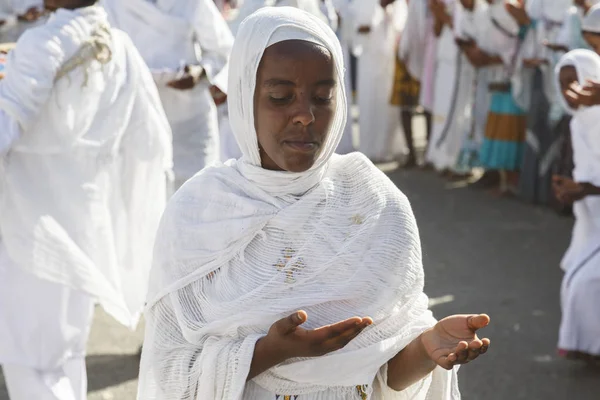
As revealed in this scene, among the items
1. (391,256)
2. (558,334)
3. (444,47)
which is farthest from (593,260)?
(444,47)

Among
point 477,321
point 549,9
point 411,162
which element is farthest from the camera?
point 411,162

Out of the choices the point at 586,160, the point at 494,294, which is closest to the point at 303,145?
the point at 586,160

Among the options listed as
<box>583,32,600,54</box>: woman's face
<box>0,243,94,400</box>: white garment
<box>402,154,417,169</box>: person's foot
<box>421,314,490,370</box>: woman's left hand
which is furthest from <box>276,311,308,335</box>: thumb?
<box>402,154,417,169</box>: person's foot

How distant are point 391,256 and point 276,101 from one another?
0.45m

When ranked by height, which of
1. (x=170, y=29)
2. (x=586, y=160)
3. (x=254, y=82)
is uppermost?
(x=254, y=82)

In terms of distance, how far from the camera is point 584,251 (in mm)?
5234

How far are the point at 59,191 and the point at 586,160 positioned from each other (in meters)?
2.79

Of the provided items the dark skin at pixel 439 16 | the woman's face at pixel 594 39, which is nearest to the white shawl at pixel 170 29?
the woman's face at pixel 594 39

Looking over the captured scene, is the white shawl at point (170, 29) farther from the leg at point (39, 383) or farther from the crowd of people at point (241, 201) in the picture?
the leg at point (39, 383)

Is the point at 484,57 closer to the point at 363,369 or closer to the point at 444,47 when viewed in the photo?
the point at 444,47

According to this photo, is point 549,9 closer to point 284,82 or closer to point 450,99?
point 450,99

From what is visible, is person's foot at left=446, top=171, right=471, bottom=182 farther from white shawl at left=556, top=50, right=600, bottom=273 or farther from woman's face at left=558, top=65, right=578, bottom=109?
white shawl at left=556, top=50, right=600, bottom=273

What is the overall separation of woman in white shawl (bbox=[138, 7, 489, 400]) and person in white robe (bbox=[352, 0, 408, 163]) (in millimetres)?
8375

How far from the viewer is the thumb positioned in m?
2.04
